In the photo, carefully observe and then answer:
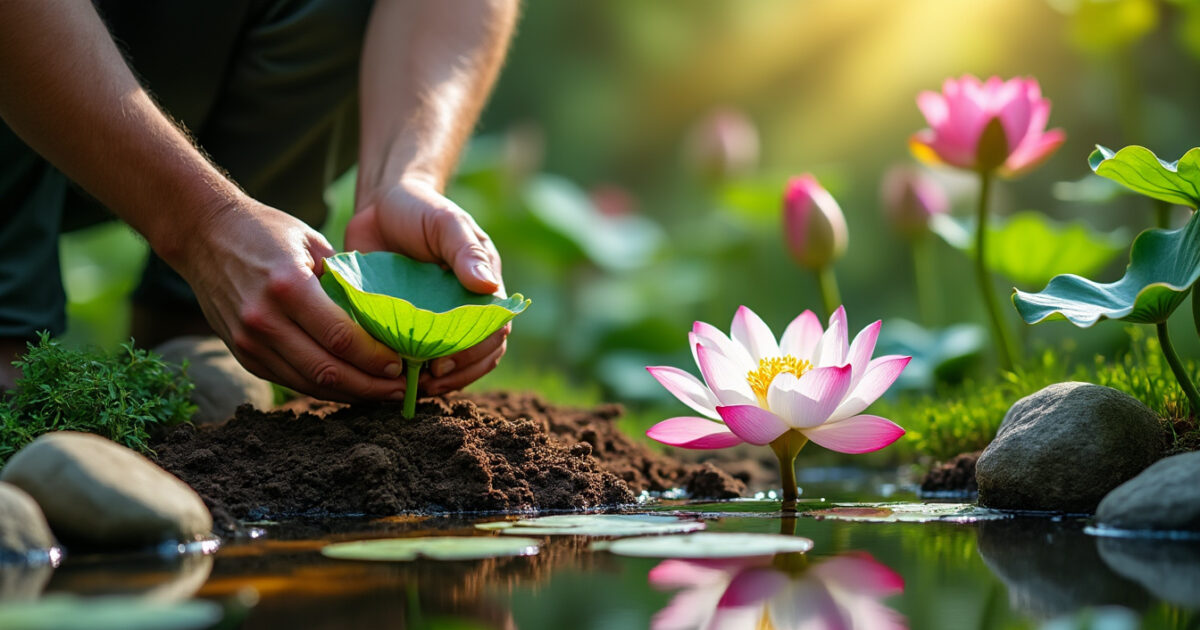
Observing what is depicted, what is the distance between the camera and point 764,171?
5902 mm

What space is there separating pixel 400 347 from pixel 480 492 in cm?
22

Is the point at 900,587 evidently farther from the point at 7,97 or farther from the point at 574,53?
the point at 574,53

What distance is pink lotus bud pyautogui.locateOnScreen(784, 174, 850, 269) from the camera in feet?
7.78

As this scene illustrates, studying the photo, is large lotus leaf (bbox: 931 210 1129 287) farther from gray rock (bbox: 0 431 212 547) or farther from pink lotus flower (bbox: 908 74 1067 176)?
gray rock (bbox: 0 431 212 547)

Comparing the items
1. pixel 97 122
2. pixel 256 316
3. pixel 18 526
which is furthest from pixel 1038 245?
pixel 18 526

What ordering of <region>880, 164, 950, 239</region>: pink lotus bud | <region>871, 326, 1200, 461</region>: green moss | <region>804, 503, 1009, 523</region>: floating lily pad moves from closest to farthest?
<region>804, 503, 1009, 523</region>: floating lily pad < <region>871, 326, 1200, 461</region>: green moss < <region>880, 164, 950, 239</region>: pink lotus bud

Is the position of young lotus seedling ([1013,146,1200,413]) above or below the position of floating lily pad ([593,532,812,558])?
above

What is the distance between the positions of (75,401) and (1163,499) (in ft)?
4.43

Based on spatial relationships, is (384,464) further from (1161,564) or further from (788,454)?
(1161,564)

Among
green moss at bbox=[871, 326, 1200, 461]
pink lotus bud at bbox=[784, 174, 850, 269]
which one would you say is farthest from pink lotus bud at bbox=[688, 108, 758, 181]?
green moss at bbox=[871, 326, 1200, 461]

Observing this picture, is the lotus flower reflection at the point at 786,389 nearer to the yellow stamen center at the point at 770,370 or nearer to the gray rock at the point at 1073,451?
the yellow stamen center at the point at 770,370

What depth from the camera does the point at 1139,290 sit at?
1.25m

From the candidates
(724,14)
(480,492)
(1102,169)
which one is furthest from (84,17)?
(724,14)

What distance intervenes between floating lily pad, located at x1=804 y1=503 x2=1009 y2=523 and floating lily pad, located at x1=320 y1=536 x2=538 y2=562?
1.49 ft
